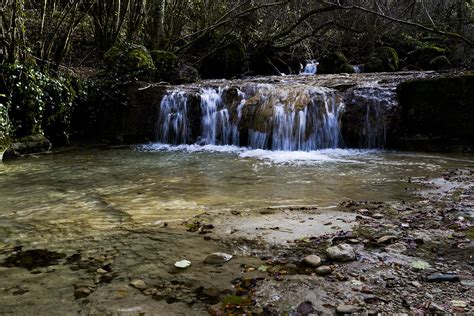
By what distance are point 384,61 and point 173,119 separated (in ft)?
27.3

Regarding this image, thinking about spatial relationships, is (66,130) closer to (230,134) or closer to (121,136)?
(121,136)

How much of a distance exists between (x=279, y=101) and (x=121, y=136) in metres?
3.84

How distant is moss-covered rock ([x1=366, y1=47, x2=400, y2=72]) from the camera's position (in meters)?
14.4

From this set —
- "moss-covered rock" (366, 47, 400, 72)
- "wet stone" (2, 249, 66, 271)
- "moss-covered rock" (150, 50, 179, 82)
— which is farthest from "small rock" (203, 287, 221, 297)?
"moss-covered rock" (366, 47, 400, 72)

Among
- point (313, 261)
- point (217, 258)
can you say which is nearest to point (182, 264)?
point (217, 258)

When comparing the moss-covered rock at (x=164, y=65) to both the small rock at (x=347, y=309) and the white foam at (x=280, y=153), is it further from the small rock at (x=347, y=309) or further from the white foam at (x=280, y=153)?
the small rock at (x=347, y=309)

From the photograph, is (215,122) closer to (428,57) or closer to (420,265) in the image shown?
(420,265)

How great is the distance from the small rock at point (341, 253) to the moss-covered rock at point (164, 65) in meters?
9.56

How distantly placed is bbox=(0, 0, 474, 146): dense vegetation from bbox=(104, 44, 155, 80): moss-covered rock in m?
0.03

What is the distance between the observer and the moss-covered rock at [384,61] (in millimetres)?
14391

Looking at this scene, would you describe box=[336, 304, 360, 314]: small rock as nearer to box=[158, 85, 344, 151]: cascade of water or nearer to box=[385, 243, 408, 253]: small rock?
box=[385, 243, 408, 253]: small rock

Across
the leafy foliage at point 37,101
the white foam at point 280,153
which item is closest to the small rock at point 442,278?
the white foam at point 280,153

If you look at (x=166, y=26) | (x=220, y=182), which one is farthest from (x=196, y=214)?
(x=166, y=26)

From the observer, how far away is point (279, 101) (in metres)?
9.27
